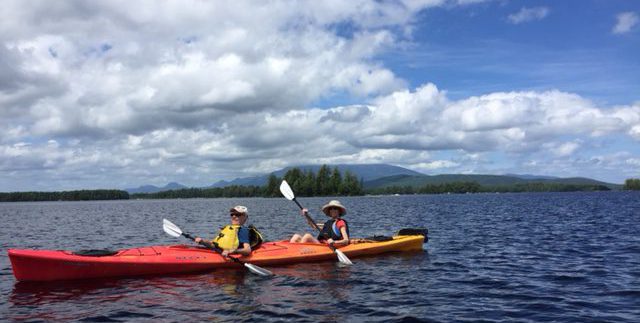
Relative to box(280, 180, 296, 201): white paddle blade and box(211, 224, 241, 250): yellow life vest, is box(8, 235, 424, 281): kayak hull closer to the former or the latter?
box(211, 224, 241, 250): yellow life vest

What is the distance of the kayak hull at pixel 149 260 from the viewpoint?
11.5 m

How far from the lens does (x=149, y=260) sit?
41.4 feet

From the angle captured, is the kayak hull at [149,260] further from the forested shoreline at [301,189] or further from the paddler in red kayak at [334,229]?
the forested shoreline at [301,189]

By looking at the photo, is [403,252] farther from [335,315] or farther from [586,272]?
[335,315]

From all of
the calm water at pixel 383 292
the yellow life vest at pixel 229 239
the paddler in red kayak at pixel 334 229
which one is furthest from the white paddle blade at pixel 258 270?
the paddler in red kayak at pixel 334 229

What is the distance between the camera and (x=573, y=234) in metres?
22.6

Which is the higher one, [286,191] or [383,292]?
[286,191]

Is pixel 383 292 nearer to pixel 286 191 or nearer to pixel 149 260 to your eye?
pixel 149 260

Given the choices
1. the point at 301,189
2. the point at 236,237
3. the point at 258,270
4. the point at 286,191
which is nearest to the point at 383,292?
the point at 258,270

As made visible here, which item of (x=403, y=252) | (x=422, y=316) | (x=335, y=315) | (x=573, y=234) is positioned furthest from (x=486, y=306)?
(x=573, y=234)

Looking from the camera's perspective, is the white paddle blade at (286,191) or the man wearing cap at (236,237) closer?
the man wearing cap at (236,237)

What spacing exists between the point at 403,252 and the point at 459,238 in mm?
5540

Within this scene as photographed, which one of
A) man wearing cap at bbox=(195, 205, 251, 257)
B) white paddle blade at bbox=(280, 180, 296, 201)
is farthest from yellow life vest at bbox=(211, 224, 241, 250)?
white paddle blade at bbox=(280, 180, 296, 201)

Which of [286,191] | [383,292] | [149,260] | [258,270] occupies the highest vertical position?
[286,191]
